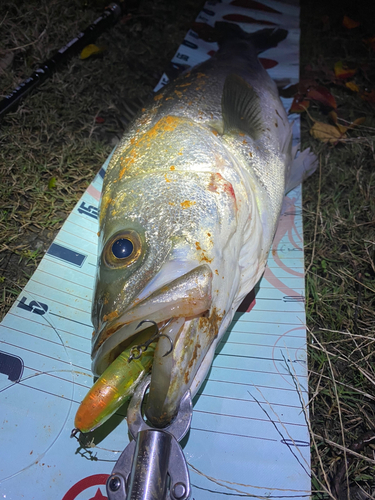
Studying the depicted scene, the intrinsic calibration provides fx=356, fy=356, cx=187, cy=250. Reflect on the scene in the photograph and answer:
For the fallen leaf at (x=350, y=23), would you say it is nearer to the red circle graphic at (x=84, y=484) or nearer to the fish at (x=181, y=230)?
the fish at (x=181, y=230)

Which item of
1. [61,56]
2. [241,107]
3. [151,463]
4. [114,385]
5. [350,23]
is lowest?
[151,463]

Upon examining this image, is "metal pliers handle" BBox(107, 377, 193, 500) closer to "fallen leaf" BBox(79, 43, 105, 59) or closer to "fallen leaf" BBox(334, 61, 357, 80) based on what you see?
"fallen leaf" BBox(79, 43, 105, 59)

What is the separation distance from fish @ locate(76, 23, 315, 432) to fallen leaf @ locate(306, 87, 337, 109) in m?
1.04

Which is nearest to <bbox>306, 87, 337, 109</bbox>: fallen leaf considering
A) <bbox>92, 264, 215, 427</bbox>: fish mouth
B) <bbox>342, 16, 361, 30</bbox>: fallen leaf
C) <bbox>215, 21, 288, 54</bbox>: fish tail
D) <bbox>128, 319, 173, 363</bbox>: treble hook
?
<bbox>215, 21, 288, 54</bbox>: fish tail

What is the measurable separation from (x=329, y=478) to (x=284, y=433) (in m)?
0.27

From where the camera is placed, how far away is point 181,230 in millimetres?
1406

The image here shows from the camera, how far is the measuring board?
159 cm

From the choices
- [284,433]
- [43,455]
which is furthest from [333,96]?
[43,455]

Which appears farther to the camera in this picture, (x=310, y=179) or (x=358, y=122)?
(x=358, y=122)

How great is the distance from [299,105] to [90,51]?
1.80m

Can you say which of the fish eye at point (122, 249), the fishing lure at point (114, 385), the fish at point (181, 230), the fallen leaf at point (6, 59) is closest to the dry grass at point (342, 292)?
the fish at point (181, 230)

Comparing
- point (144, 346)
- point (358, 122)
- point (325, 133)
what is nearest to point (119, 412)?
point (144, 346)

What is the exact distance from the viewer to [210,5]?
11.4ft

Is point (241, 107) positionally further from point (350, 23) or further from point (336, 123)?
point (350, 23)
